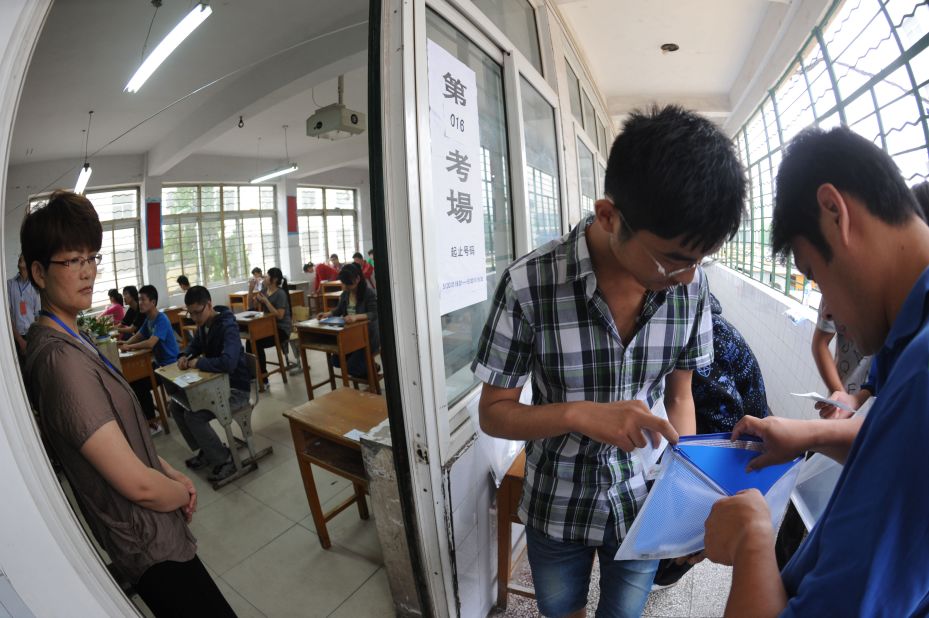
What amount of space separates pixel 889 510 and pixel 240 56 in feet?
17.7

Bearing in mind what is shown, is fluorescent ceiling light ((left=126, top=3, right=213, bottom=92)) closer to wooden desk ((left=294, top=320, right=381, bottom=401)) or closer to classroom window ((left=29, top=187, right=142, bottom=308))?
wooden desk ((left=294, top=320, right=381, bottom=401))

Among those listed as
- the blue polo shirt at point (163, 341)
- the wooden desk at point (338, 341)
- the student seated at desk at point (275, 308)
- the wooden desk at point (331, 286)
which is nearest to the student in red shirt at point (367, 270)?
the wooden desk at point (338, 341)

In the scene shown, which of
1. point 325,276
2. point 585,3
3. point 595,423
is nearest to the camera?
point 595,423

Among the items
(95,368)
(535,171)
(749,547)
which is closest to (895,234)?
(749,547)

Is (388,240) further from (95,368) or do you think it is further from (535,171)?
(535,171)

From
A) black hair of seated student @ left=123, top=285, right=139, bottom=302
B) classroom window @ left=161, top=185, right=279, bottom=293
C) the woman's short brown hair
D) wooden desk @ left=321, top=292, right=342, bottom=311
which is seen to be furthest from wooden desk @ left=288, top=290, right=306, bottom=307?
the woman's short brown hair

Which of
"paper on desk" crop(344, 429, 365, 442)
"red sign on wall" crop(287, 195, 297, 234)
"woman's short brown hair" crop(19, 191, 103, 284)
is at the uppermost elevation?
"red sign on wall" crop(287, 195, 297, 234)

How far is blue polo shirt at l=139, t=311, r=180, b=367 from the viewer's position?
3.63 m

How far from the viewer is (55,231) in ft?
3.37

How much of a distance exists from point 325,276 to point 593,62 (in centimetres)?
652

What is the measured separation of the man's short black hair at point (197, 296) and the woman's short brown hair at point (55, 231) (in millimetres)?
2187

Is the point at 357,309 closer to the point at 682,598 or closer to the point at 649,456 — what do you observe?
the point at 682,598

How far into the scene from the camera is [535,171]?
2.44 m

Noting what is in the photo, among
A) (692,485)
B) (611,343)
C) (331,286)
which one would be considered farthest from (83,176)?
(692,485)
